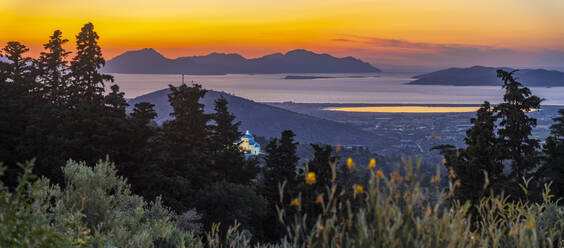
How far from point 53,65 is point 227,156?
497 inches

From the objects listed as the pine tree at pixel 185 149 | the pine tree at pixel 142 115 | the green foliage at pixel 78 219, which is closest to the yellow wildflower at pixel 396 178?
the green foliage at pixel 78 219

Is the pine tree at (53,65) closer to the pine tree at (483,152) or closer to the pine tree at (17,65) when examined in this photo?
the pine tree at (17,65)

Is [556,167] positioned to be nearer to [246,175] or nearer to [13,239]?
[246,175]

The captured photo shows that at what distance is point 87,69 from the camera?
30188 mm

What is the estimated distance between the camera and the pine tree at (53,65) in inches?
1258

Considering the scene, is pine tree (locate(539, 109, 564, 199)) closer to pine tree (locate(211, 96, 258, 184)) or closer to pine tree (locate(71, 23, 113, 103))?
pine tree (locate(211, 96, 258, 184))

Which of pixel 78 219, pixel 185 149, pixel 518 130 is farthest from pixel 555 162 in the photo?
pixel 78 219

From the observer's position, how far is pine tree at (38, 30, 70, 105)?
31953 millimetres

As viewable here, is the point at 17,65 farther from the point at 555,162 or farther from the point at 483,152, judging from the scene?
the point at 555,162

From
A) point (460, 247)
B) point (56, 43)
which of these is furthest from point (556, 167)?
point (56, 43)

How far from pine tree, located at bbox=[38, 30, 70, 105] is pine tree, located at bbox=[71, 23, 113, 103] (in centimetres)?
176

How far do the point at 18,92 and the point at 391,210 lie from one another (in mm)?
33237

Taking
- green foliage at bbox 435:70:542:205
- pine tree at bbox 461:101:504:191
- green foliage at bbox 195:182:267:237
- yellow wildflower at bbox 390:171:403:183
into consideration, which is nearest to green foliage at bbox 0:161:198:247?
yellow wildflower at bbox 390:171:403:183

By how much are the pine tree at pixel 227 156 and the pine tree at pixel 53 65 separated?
1017 centimetres
